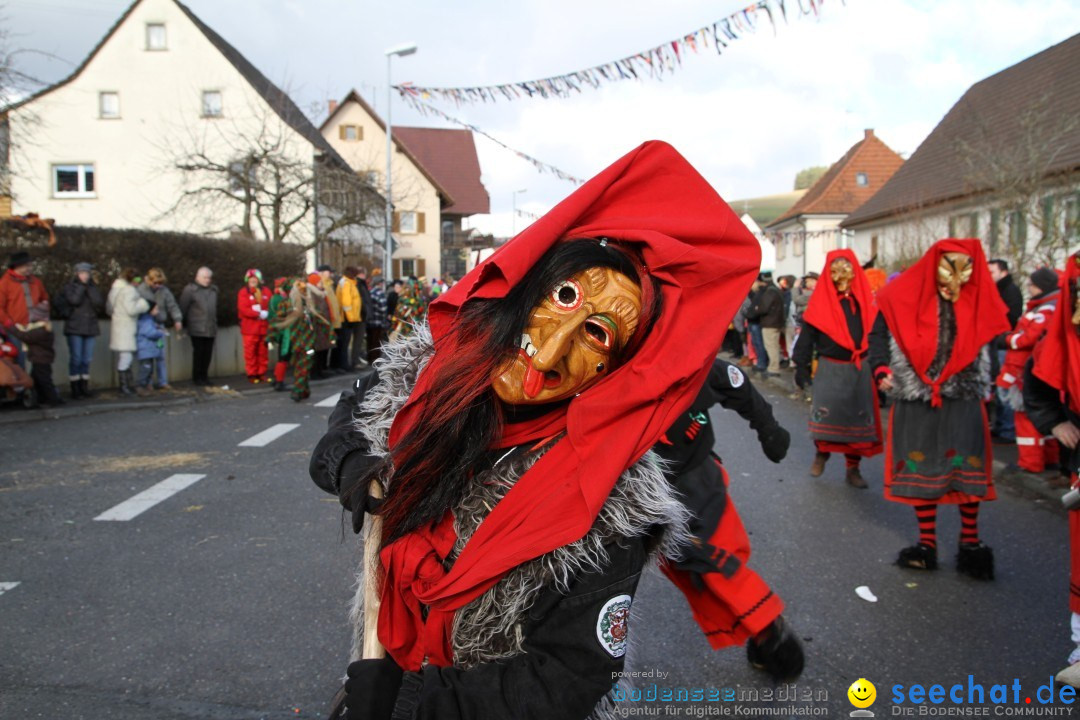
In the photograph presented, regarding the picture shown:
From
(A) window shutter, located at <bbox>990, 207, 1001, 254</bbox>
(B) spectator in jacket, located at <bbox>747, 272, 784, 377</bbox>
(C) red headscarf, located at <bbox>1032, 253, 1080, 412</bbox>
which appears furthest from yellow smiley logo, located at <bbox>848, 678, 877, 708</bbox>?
(A) window shutter, located at <bbox>990, 207, 1001, 254</bbox>

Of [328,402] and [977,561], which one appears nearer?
[977,561]

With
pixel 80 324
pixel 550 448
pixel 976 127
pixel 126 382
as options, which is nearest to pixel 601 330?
pixel 550 448

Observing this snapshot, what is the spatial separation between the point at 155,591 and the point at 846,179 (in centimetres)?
4182

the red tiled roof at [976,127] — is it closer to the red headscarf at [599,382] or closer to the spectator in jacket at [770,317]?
the spectator in jacket at [770,317]

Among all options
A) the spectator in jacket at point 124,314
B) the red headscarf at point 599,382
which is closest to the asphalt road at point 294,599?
the red headscarf at point 599,382

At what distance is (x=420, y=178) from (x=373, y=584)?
45.5m

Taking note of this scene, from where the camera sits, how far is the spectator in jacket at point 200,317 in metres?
12.6

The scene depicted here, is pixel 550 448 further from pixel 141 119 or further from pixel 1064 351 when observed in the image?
pixel 141 119

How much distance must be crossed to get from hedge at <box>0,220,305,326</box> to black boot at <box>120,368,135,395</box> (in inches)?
59.4

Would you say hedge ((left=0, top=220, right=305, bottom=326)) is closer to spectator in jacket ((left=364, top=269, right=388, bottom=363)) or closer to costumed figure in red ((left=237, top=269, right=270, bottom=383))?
costumed figure in red ((left=237, top=269, right=270, bottom=383))

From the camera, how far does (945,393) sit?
472 cm

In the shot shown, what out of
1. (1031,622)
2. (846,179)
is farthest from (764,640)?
(846,179)

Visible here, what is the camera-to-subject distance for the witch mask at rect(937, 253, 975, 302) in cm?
471

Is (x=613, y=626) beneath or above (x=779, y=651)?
above
